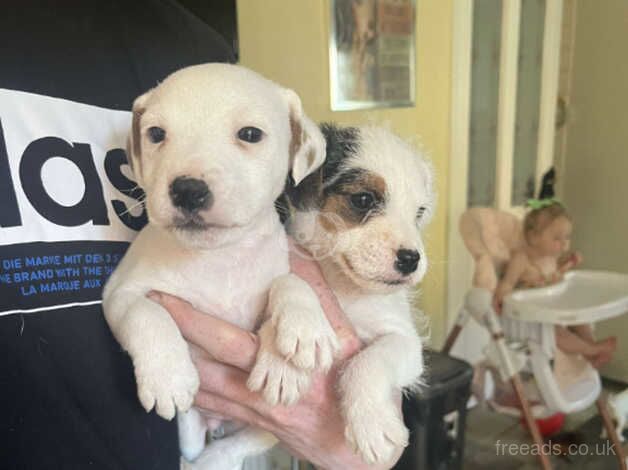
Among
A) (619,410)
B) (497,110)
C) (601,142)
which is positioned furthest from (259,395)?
(601,142)

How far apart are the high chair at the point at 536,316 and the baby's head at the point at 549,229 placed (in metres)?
0.07

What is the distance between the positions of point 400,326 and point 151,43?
618 mm

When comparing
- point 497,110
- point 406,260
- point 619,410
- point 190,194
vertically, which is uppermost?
point 497,110

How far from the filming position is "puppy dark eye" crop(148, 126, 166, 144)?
712 mm

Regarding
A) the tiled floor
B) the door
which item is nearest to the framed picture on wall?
the door

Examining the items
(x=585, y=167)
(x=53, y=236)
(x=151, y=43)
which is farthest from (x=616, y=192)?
(x=53, y=236)

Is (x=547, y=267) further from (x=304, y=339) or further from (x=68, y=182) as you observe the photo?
(x=68, y=182)

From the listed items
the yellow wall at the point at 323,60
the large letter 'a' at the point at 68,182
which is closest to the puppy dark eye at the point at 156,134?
the large letter 'a' at the point at 68,182

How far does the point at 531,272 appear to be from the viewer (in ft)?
7.77

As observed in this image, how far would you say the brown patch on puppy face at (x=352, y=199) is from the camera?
2.80 feet

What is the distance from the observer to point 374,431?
73 cm

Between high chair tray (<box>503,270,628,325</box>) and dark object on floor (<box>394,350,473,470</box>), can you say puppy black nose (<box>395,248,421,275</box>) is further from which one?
high chair tray (<box>503,270,628,325</box>)

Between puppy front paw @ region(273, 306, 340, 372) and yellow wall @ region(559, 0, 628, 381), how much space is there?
2739mm

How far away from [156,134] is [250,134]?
119mm
